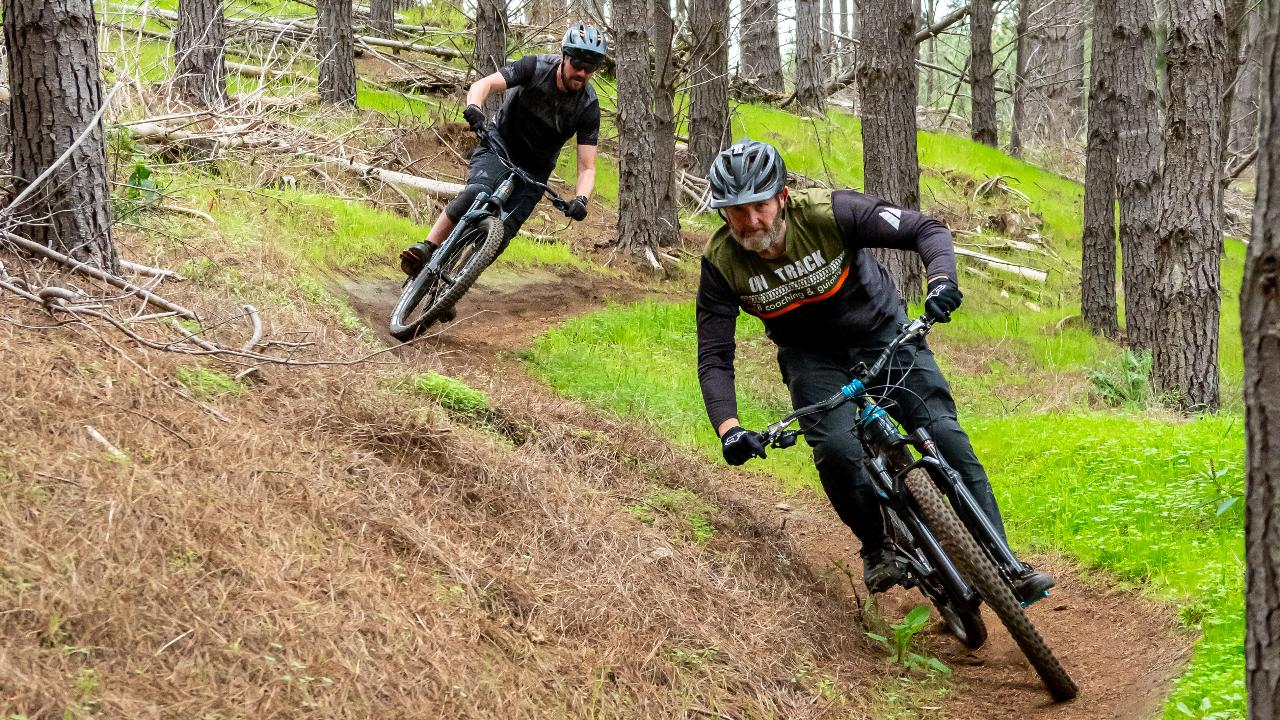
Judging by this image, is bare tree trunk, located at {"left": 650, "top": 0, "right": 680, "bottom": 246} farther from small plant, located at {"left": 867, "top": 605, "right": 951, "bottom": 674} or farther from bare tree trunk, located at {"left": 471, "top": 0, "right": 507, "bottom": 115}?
small plant, located at {"left": 867, "top": 605, "right": 951, "bottom": 674}

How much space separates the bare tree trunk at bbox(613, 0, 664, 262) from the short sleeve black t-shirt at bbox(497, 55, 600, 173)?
417cm

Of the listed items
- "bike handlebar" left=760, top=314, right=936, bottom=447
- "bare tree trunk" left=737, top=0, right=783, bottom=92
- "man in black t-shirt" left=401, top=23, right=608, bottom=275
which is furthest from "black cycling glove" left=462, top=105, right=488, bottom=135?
"bare tree trunk" left=737, top=0, right=783, bottom=92

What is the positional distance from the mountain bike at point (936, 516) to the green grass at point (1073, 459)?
0.65 m

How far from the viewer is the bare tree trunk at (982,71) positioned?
23.5 m

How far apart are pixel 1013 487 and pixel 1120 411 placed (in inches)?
81.9

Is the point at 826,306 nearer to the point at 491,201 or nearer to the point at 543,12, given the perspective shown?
the point at 491,201

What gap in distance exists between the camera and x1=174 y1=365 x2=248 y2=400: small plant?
196 inches

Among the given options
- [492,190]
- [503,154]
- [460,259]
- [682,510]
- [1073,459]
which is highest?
[503,154]

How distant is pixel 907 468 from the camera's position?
16.5 ft

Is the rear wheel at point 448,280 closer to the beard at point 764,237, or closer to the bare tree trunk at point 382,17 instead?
the beard at point 764,237

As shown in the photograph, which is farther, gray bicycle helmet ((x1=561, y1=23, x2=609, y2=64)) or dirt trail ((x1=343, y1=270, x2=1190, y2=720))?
gray bicycle helmet ((x1=561, y1=23, x2=609, y2=64))

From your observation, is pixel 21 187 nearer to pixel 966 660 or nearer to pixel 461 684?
pixel 461 684

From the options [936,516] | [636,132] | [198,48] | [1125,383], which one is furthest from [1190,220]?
[198,48]

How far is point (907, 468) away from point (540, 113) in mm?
4794
